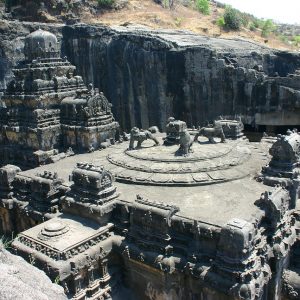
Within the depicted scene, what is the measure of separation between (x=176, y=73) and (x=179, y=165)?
15947 millimetres

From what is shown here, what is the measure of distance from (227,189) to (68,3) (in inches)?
1399

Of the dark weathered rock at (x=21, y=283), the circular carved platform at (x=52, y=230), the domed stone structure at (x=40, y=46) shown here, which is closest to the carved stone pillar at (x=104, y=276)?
the circular carved platform at (x=52, y=230)

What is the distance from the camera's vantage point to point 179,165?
660 inches

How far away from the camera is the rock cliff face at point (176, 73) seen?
92.8 feet

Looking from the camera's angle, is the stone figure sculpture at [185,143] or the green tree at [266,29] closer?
the stone figure sculpture at [185,143]

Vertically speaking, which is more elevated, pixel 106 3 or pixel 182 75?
pixel 106 3

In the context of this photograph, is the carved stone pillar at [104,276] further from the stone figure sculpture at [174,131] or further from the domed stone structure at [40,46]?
the domed stone structure at [40,46]

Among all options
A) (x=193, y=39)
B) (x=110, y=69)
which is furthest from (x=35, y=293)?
(x=193, y=39)

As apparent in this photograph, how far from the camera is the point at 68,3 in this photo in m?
43.0

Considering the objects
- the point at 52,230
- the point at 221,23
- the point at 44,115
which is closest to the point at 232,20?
the point at 221,23

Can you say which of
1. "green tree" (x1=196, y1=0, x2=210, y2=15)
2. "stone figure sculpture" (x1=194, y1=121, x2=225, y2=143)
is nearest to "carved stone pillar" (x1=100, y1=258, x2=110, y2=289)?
"stone figure sculpture" (x1=194, y1=121, x2=225, y2=143)

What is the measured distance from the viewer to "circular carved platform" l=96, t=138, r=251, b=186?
1586 centimetres

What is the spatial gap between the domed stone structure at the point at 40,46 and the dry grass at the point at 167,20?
16916mm

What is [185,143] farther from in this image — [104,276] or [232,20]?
[232,20]
